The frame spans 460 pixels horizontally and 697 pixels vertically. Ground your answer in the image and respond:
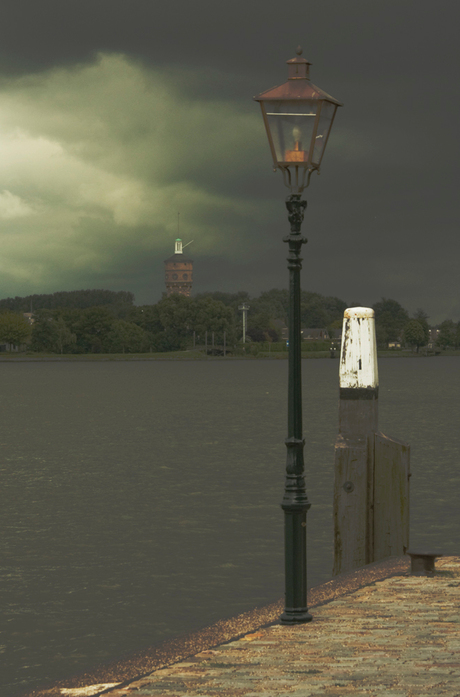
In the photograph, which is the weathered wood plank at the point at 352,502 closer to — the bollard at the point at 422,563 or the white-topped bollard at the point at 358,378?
the white-topped bollard at the point at 358,378

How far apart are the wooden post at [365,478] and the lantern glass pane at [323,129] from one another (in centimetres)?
237

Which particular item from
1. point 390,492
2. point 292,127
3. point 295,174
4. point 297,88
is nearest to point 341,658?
point 390,492

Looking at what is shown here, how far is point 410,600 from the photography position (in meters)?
8.52

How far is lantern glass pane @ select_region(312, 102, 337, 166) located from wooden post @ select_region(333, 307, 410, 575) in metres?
2.37

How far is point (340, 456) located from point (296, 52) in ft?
13.4

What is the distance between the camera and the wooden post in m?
9.95

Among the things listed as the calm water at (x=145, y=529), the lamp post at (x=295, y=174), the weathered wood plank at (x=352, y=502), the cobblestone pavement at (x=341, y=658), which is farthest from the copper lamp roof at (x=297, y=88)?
the calm water at (x=145, y=529)

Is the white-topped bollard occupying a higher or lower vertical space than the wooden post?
higher

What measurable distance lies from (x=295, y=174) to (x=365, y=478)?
11.1ft

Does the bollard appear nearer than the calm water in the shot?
No

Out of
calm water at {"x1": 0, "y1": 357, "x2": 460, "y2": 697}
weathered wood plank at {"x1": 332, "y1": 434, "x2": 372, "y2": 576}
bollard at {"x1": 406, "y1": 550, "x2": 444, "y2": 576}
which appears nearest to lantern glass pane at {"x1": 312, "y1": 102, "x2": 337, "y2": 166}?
weathered wood plank at {"x1": 332, "y1": 434, "x2": 372, "y2": 576}

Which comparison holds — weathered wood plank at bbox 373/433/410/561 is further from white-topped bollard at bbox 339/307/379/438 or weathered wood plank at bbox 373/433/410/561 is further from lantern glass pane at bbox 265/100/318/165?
lantern glass pane at bbox 265/100/318/165

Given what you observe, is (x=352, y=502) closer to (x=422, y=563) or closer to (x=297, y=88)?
(x=422, y=563)

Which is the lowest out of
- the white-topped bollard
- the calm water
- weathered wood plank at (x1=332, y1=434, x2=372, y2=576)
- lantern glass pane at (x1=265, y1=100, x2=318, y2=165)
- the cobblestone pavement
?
the calm water
